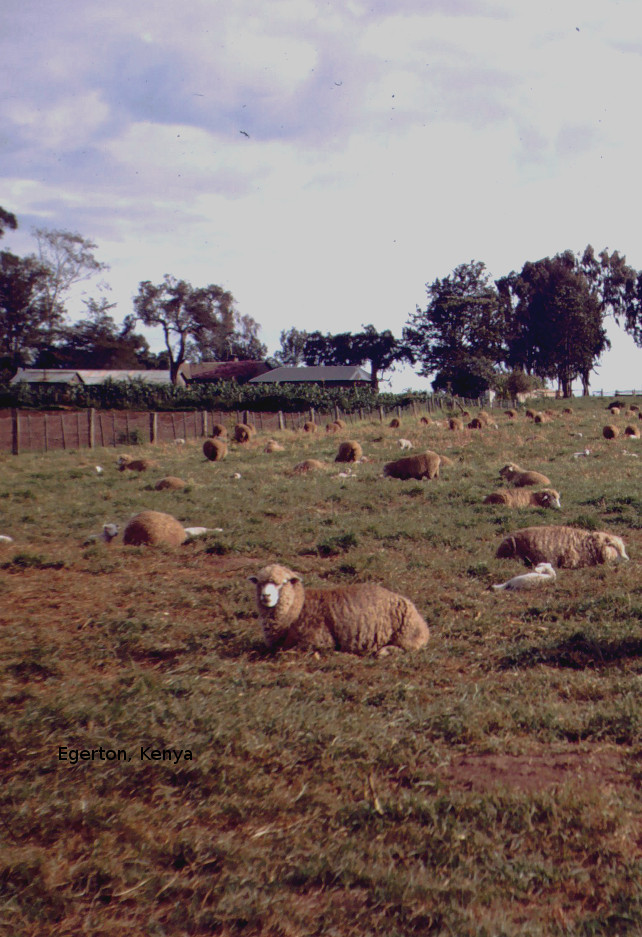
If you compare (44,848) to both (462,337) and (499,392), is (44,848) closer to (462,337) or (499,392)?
(499,392)

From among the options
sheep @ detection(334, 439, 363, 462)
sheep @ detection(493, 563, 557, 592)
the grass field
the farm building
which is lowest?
the grass field

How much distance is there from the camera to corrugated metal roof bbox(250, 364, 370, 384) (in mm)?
78312

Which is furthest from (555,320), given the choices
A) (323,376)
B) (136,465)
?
(136,465)

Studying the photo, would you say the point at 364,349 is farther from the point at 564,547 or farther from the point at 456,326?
the point at 564,547

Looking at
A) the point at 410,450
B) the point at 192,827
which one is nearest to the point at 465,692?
the point at 192,827

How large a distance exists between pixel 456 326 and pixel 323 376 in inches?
636

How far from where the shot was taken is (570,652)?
672 cm

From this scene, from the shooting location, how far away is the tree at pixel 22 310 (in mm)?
62031

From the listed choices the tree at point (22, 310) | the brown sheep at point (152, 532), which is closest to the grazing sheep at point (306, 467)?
the brown sheep at point (152, 532)

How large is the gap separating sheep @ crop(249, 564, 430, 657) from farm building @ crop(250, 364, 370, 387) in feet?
232

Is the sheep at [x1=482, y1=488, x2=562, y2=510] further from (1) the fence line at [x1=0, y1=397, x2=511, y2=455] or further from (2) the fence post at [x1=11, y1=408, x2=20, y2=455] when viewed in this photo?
(2) the fence post at [x1=11, y1=408, x2=20, y2=455]

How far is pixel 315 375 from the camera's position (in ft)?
260

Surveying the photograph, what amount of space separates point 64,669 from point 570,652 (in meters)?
4.61

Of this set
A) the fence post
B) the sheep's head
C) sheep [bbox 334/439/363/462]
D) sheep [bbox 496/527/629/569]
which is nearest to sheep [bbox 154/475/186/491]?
sheep [bbox 334/439/363/462]
